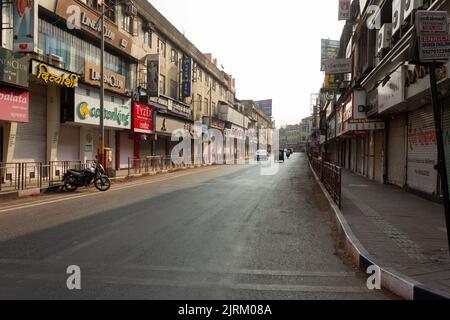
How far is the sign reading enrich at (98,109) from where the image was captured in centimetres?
2091

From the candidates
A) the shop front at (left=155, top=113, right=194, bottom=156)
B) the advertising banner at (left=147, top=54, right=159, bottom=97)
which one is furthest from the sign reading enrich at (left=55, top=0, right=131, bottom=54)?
the shop front at (left=155, top=113, right=194, bottom=156)

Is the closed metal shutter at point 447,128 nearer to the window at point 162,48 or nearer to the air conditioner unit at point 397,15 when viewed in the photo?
the air conditioner unit at point 397,15

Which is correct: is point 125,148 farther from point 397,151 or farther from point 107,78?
point 397,151

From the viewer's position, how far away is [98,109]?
2297 cm

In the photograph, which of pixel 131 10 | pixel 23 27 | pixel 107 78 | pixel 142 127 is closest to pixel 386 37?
pixel 23 27

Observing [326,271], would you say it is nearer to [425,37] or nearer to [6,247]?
[425,37]

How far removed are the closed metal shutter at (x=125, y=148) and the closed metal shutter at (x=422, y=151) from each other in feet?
63.5

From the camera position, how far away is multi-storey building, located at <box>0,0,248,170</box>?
1675 centimetres

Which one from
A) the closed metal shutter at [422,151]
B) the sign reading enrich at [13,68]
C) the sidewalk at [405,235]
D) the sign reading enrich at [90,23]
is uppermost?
the sign reading enrich at [90,23]

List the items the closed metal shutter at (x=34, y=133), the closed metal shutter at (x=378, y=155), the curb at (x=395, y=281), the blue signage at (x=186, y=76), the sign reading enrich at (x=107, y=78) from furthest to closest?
the blue signage at (x=186, y=76), the sign reading enrich at (x=107, y=78), the closed metal shutter at (x=378, y=155), the closed metal shutter at (x=34, y=133), the curb at (x=395, y=281)

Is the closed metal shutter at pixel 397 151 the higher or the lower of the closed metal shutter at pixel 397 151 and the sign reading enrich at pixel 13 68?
the lower

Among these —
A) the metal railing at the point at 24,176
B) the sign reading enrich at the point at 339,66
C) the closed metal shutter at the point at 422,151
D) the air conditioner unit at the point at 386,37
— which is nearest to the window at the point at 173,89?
the sign reading enrich at the point at 339,66
